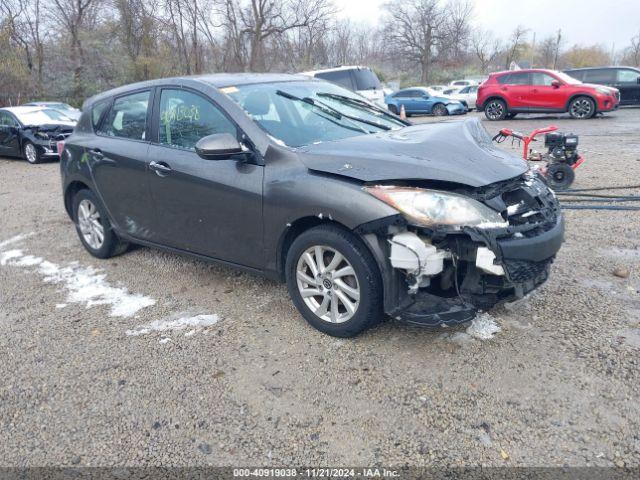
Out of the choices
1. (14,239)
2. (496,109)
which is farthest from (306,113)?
(496,109)

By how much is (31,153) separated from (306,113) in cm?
1138

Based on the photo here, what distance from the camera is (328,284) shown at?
129 inches

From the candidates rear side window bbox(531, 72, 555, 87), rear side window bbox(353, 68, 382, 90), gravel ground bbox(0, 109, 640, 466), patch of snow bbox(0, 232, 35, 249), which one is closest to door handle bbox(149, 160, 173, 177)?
gravel ground bbox(0, 109, 640, 466)

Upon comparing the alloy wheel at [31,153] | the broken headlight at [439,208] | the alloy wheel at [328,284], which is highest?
the broken headlight at [439,208]

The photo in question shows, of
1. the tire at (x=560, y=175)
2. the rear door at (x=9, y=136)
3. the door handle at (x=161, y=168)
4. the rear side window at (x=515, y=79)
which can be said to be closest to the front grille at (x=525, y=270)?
the door handle at (x=161, y=168)

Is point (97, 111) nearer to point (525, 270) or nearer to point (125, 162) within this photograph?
point (125, 162)

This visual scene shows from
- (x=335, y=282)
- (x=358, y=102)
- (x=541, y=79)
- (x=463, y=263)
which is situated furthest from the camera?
(x=541, y=79)

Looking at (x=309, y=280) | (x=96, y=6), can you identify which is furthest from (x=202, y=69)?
(x=309, y=280)

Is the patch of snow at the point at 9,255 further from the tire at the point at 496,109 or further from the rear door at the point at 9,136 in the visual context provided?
the tire at the point at 496,109

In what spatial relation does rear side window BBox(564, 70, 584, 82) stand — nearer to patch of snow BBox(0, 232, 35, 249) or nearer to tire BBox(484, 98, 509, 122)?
tire BBox(484, 98, 509, 122)

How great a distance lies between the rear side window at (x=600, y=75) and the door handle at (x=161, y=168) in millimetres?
19634

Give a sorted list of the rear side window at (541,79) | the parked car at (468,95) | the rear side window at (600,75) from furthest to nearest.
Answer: the parked car at (468,95)
the rear side window at (600,75)
the rear side window at (541,79)

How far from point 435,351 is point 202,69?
3359cm

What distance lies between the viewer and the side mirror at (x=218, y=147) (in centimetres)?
336
